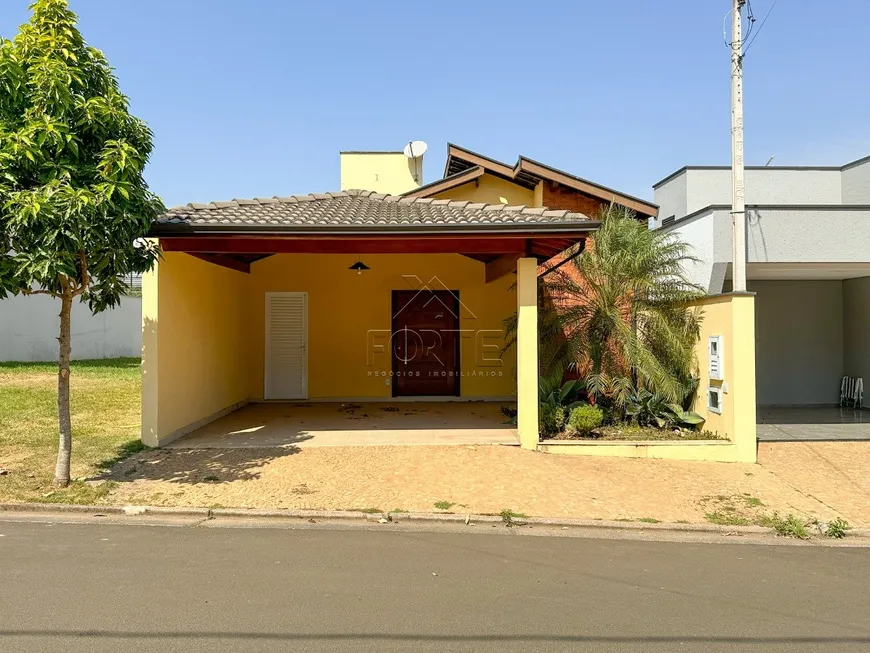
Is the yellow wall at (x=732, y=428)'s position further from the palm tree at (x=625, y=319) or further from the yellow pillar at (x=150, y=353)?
the yellow pillar at (x=150, y=353)

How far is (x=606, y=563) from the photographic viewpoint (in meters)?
5.10

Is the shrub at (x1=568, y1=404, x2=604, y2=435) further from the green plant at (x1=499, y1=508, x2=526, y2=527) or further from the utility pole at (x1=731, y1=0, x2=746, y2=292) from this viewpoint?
the green plant at (x1=499, y1=508, x2=526, y2=527)

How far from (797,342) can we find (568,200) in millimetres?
6014

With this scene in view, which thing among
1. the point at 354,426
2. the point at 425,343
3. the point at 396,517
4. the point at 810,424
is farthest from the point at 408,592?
the point at 810,424

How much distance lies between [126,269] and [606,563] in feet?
20.1

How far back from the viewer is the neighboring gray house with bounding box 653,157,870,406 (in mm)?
9648

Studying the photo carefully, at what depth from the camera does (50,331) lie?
829 inches

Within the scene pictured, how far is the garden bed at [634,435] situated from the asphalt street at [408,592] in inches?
129

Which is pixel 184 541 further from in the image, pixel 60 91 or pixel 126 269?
pixel 60 91

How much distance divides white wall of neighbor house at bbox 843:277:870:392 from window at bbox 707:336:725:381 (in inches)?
234

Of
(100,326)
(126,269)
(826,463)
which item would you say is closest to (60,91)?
(126,269)

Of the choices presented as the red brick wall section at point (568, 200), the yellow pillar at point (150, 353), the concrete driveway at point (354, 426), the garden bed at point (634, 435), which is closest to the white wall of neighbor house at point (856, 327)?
the red brick wall section at point (568, 200)

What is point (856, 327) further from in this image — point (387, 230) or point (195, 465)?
point (195, 465)

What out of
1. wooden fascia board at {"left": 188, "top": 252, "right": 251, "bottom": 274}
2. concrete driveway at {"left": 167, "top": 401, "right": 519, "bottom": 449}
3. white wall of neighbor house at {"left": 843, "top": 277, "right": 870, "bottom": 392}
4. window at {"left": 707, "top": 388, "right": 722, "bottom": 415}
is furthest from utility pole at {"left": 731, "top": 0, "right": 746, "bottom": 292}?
wooden fascia board at {"left": 188, "top": 252, "right": 251, "bottom": 274}
